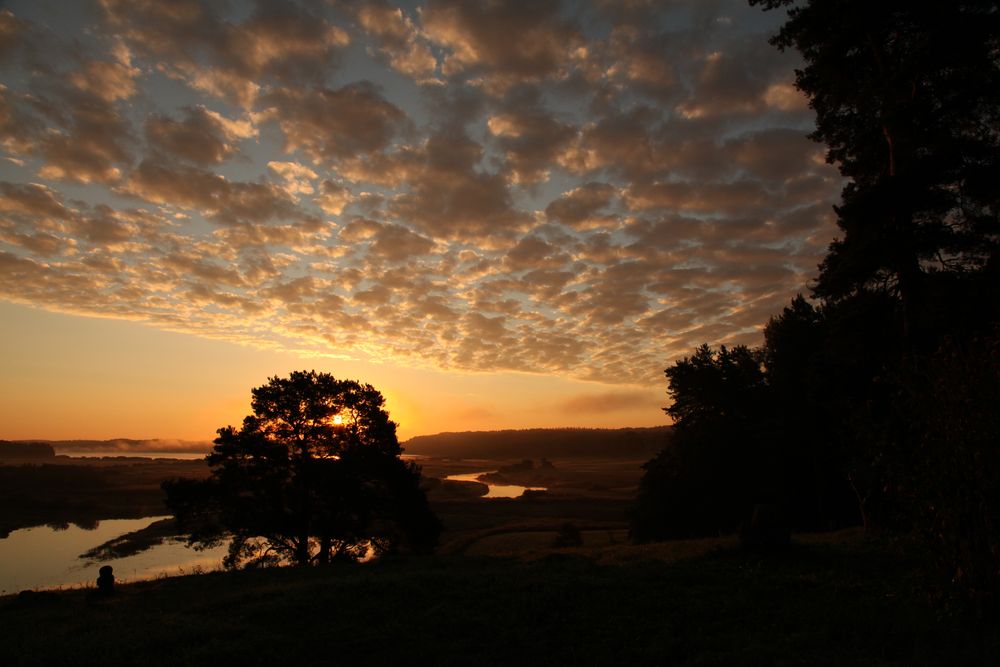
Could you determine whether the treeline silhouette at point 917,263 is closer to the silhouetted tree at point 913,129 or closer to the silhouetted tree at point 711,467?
the silhouetted tree at point 913,129

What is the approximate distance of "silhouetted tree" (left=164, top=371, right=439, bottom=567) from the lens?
108 ft

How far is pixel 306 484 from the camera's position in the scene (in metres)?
33.9

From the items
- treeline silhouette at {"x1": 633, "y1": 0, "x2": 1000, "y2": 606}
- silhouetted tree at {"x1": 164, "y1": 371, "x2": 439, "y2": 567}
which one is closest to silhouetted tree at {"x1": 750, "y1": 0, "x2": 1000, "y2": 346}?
treeline silhouette at {"x1": 633, "y1": 0, "x2": 1000, "y2": 606}

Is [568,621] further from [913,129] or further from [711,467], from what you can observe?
[711,467]

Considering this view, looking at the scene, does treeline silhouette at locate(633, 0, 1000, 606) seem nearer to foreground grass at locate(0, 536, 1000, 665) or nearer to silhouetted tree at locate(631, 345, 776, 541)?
foreground grass at locate(0, 536, 1000, 665)

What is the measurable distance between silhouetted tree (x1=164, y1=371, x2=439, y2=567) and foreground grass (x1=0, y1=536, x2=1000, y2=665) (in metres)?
11.5

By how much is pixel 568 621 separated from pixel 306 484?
2383 cm

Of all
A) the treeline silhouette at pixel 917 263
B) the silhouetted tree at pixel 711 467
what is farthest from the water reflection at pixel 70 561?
the treeline silhouette at pixel 917 263

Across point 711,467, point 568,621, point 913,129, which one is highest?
point 913,129

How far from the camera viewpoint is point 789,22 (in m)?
20.0

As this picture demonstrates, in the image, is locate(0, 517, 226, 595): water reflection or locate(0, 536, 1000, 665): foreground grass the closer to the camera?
locate(0, 536, 1000, 665): foreground grass

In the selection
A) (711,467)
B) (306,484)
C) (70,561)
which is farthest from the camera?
(70,561)

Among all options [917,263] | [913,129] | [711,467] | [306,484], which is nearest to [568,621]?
[917,263]

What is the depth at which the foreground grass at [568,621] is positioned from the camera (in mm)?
11758
